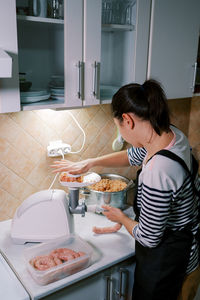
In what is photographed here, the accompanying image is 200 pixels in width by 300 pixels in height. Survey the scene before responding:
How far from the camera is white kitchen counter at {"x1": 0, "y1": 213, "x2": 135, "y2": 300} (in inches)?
45.4

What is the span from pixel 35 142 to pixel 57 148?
121mm

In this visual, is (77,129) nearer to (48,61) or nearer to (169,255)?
(48,61)

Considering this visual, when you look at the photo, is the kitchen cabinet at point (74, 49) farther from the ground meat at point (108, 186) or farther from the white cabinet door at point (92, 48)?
the ground meat at point (108, 186)

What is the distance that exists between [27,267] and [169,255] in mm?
568

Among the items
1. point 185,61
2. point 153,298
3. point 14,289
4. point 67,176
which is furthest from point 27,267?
point 185,61

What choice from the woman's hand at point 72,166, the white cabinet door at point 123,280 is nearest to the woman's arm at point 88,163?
the woman's hand at point 72,166

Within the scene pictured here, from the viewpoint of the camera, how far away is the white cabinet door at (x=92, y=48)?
1.24 meters

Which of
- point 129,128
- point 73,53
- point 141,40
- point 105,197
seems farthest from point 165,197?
point 141,40

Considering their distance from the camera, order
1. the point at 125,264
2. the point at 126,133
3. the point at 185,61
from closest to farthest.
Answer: the point at 126,133 < the point at 125,264 < the point at 185,61

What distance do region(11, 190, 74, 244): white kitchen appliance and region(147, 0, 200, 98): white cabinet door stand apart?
76 cm

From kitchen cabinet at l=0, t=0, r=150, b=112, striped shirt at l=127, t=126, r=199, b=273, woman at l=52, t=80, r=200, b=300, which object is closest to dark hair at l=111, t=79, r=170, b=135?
woman at l=52, t=80, r=200, b=300

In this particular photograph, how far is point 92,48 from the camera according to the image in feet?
4.20

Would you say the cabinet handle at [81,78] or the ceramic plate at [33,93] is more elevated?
the cabinet handle at [81,78]

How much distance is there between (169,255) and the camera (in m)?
1.27
